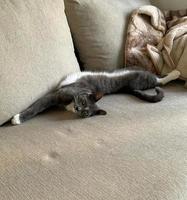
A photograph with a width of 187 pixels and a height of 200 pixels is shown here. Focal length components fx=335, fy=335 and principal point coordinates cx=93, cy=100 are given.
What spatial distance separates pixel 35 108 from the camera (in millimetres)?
1289

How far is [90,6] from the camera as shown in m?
1.56

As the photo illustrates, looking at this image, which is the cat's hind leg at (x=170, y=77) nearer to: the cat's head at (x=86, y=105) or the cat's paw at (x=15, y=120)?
the cat's head at (x=86, y=105)

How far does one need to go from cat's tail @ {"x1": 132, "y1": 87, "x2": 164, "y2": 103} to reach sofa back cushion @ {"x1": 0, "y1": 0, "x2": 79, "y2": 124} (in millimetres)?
317

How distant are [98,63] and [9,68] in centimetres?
52

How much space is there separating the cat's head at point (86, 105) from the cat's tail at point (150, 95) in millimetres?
205

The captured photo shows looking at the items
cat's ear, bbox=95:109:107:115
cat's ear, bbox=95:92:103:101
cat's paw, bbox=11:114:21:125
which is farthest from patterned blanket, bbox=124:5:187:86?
cat's paw, bbox=11:114:21:125

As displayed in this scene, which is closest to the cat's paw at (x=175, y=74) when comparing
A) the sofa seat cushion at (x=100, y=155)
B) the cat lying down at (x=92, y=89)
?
the cat lying down at (x=92, y=89)

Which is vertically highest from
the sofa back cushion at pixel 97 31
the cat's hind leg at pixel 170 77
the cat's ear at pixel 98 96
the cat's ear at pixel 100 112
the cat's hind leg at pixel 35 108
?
the sofa back cushion at pixel 97 31

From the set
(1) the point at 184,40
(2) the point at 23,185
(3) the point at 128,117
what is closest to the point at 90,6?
(1) the point at 184,40

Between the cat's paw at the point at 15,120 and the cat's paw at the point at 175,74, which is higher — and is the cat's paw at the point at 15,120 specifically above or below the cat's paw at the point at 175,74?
above

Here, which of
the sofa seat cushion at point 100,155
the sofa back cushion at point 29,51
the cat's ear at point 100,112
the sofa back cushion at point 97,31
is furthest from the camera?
the sofa back cushion at point 97,31

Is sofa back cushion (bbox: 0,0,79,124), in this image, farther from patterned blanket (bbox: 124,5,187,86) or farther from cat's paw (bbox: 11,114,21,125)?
patterned blanket (bbox: 124,5,187,86)

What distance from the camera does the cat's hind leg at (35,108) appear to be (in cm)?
124

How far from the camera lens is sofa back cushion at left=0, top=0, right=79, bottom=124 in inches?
47.8
